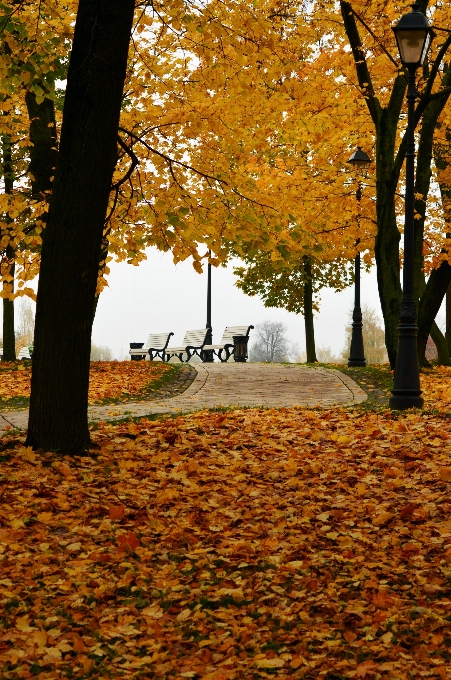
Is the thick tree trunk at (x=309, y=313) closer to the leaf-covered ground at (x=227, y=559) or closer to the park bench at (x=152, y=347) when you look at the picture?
the park bench at (x=152, y=347)

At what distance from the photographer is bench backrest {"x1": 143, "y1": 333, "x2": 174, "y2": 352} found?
104ft

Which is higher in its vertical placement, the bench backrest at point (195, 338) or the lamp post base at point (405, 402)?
the bench backrest at point (195, 338)

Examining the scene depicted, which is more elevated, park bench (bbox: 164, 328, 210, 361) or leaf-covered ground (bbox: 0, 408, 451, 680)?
park bench (bbox: 164, 328, 210, 361)

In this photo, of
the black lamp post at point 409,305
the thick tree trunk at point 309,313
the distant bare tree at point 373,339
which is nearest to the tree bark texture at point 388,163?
the black lamp post at point 409,305

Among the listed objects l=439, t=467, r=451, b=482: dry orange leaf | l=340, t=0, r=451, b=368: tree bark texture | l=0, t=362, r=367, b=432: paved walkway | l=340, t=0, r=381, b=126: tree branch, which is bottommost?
l=439, t=467, r=451, b=482: dry orange leaf

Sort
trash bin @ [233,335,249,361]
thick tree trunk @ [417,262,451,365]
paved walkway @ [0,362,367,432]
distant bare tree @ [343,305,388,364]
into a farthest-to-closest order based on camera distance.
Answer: distant bare tree @ [343,305,388,364]
trash bin @ [233,335,249,361]
thick tree trunk @ [417,262,451,365]
paved walkway @ [0,362,367,432]

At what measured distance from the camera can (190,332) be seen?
31.0 metres

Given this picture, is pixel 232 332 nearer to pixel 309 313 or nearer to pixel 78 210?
pixel 309 313

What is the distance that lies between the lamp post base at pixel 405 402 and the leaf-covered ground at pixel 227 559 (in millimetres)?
2431

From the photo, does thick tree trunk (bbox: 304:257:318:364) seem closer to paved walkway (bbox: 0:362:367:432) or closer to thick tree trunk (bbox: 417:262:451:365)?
paved walkway (bbox: 0:362:367:432)

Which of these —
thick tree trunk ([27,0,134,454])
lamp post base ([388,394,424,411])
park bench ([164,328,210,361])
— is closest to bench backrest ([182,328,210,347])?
park bench ([164,328,210,361])

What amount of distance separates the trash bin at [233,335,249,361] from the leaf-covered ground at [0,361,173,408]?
19.7 feet

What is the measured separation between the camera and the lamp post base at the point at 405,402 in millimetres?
11852

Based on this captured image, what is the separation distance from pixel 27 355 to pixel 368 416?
82.8 feet
